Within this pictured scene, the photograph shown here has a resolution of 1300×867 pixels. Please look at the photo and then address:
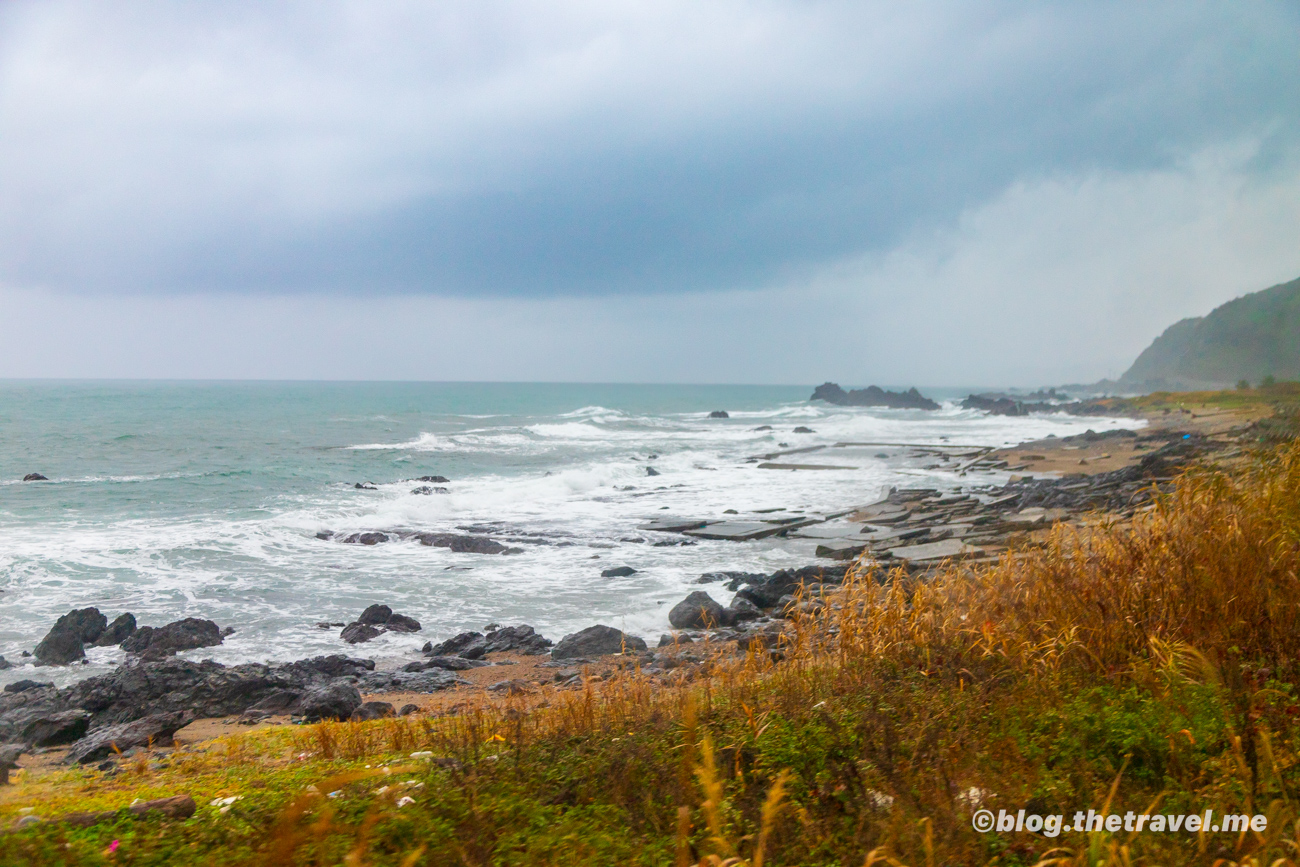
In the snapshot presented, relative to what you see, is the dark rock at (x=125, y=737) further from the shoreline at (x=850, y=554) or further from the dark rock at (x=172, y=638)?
the dark rock at (x=172, y=638)

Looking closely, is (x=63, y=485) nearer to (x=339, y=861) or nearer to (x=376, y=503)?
(x=376, y=503)

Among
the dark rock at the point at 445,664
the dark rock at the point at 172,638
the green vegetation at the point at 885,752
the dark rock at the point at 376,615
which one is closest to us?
the green vegetation at the point at 885,752

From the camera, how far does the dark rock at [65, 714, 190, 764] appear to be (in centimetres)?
777

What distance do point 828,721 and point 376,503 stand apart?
2467 centimetres

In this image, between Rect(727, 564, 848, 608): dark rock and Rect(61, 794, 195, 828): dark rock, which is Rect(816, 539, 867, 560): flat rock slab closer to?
Rect(727, 564, 848, 608): dark rock

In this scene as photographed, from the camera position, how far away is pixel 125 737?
321 inches

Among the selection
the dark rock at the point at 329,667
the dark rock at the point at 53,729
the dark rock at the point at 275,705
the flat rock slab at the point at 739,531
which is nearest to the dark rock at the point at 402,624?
the dark rock at the point at 329,667

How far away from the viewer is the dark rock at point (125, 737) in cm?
777

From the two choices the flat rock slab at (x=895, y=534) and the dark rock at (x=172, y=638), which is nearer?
the dark rock at (x=172, y=638)

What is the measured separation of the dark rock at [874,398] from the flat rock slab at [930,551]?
3334 inches

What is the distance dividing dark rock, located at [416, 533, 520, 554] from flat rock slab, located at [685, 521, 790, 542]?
4929 mm

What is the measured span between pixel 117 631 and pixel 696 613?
31.7 feet

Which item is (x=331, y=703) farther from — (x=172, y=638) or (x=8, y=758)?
(x=172, y=638)

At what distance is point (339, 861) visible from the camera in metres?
3.07
